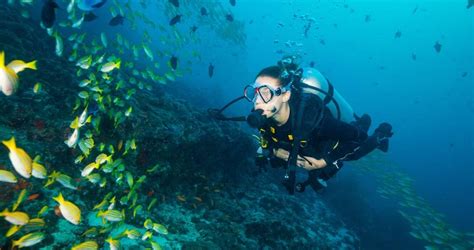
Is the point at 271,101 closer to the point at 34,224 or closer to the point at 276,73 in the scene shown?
the point at 276,73

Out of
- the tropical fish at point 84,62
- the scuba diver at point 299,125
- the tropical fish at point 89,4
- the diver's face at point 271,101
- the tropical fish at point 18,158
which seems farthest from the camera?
the tropical fish at point 84,62

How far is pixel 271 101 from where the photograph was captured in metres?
4.36

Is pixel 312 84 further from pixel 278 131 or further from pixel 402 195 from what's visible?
pixel 402 195

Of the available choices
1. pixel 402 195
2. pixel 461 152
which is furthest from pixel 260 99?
pixel 461 152

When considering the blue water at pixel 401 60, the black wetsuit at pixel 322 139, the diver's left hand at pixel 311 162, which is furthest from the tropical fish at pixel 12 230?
the blue water at pixel 401 60

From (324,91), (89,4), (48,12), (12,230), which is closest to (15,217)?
(12,230)

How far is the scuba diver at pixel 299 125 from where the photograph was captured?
410 centimetres

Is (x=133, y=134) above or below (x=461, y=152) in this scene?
above

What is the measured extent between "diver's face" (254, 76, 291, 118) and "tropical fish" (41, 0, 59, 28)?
308cm

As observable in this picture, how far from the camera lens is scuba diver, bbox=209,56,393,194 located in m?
4.10

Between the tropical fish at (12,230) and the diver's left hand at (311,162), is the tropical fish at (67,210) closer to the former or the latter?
the tropical fish at (12,230)

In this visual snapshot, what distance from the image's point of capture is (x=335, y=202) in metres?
14.3

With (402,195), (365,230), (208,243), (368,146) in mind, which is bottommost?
(365,230)

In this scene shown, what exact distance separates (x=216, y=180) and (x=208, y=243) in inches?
86.8
